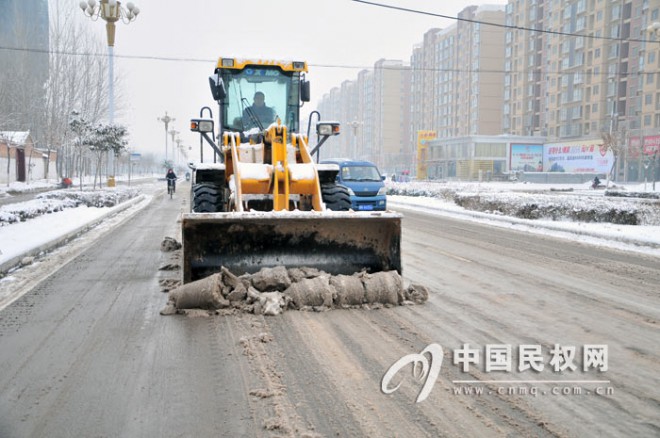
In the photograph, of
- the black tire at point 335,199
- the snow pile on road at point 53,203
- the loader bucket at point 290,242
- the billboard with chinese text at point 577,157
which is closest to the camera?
the loader bucket at point 290,242

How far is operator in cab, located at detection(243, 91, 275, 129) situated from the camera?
9422 millimetres

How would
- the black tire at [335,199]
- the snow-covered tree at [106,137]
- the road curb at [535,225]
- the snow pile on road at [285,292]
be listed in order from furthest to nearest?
the snow-covered tree at [106,137] < the road curb at [535,225] < the black tire at [335,199] < the snow pile on road at [285,292]

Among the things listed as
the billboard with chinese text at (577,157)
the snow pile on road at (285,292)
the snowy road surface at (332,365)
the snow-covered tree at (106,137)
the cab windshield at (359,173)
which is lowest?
the snowy road surface at (332,365)

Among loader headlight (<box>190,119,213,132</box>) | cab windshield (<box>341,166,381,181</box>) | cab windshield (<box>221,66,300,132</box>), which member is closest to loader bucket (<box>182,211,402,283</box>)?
loader headlight (<box>190,119,213,132</box>)

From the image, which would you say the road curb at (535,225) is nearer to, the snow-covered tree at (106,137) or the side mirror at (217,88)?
the side mirror at (217,88)

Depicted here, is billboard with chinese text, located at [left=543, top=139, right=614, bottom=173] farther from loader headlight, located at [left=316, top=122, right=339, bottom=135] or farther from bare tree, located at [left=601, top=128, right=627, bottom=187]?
loader headlight, located at [left=316, top=122, right=339, bottom=135]

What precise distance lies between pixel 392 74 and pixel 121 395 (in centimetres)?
14002

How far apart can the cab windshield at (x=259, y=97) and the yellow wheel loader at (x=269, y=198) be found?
2 cm

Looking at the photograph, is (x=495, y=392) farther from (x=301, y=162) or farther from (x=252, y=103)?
(x=252, y=103)

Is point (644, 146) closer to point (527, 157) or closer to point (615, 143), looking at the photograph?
point (615, 143)

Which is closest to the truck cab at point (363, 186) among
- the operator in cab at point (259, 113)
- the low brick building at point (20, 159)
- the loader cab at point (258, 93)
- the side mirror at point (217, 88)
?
the loader cab at point (258, 93)

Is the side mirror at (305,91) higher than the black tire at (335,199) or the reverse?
higher

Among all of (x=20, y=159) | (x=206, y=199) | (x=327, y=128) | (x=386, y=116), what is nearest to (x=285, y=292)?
(x=206, y=199)

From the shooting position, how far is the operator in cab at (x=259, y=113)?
942cm
